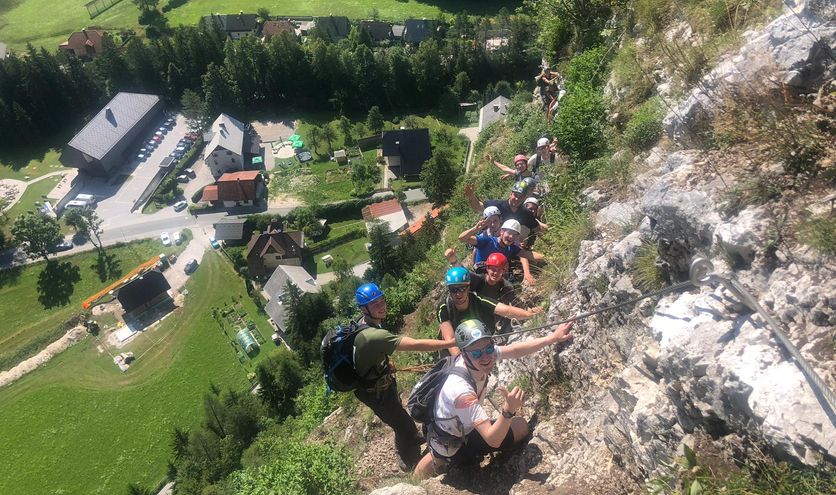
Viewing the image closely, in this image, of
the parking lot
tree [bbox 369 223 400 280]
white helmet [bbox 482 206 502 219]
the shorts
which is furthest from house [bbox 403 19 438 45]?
the shorts

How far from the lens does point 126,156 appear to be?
56812 millimetres

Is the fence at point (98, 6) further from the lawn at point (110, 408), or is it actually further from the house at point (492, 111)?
the lawn at point (110, 408)

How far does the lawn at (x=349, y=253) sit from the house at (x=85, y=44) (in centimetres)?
5521

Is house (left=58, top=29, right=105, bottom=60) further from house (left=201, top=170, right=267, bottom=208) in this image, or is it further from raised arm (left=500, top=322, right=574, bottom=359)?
raised arm (left=500, top=322, right=574, bottom=359)

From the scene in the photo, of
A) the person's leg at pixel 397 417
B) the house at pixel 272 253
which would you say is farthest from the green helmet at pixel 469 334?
the house at pixel 272 253

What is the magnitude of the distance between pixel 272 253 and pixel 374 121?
77.2 ft

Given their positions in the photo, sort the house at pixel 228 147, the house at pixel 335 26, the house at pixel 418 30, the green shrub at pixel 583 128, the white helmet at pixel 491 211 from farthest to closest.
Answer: the house at pixel 335 26
the house at pixel 418 30
the house at pixel 228 147
the green shrub at pixel 583 128
the white helmet at pixel 491 211

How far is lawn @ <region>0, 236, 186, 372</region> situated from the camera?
38.5 meters

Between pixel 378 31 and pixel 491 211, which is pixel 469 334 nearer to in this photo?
pixel 491 211

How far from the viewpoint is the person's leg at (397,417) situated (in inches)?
287

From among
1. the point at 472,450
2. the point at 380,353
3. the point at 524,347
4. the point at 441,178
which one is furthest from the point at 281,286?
the point at 524,347

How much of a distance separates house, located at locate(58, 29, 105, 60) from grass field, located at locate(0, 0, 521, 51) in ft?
22.1

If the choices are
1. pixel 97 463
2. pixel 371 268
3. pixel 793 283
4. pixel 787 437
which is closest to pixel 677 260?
pixel 793 283

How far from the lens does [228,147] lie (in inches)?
2083
